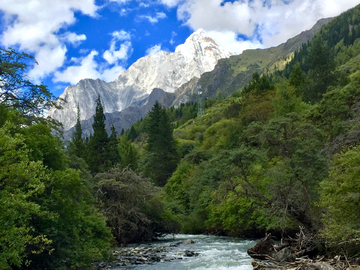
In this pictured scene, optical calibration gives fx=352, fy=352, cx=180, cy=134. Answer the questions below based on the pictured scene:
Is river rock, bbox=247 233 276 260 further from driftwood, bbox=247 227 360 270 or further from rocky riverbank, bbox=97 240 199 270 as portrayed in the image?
rocky riverbank, bbox=97 240 199 270

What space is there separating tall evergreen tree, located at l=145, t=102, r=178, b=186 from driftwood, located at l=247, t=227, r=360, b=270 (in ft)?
145

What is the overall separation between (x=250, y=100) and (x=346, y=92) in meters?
23.3

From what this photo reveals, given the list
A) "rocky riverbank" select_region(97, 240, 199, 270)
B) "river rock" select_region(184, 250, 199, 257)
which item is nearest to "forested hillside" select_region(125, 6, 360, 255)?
"river rock" select_region(184, 250, 199, 257)

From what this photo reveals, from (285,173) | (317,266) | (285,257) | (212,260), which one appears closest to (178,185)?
(285,173)

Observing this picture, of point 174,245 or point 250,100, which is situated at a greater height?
point 250,100

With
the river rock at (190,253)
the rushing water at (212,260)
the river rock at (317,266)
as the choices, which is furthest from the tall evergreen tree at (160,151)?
the river rock at (317,266)

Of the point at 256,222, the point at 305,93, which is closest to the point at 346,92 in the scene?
the point at 256,222

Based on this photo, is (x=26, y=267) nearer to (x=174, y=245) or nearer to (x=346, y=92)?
(x=174, y=245)

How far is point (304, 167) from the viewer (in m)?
25.2

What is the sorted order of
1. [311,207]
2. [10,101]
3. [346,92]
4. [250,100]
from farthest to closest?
1. [250,100]
2. [346,92]
3. [311,207]
4. [10,101]

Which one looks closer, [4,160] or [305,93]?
[4,160]

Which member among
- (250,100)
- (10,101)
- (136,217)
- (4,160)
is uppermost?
(250,100)

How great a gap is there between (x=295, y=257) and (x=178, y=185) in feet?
125

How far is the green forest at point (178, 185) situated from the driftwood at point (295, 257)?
2.49 feet
